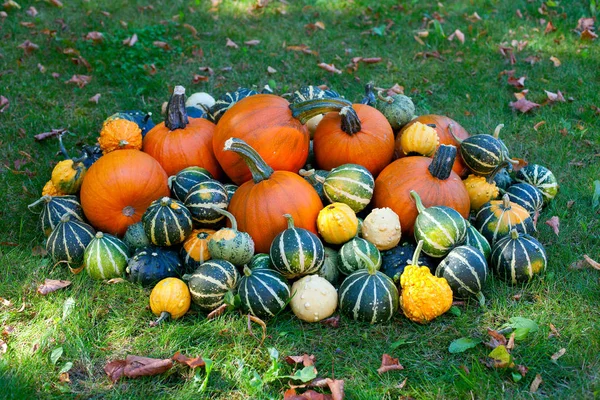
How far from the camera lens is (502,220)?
14.3 ft

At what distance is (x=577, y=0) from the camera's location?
8.80 metres

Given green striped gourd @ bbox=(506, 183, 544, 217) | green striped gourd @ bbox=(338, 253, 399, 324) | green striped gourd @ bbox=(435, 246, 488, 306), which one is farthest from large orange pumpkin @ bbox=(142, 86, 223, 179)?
green striped gourd @ bbox=(506, 183, 544, 217)

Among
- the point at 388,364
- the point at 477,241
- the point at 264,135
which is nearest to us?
the point at 388,364

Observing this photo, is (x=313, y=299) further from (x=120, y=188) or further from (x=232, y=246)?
(x=120, y=188)

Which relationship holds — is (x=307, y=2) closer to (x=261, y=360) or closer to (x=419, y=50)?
(x=419, y=50)

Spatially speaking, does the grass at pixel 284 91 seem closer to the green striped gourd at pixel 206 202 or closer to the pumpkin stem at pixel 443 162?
the green striped gourd at pixel 206 202

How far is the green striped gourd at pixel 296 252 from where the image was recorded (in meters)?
3.85

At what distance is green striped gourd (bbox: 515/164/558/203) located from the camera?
5.00 metres

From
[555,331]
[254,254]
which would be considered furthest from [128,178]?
[555,331]

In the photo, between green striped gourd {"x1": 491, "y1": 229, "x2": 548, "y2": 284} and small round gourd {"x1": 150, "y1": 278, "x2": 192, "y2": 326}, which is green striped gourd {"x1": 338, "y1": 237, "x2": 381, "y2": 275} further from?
small round gourd {"x1": 150, "y1": 278, "x2": 192, "y2": 326}

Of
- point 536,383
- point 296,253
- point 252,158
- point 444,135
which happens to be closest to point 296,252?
point 296,253

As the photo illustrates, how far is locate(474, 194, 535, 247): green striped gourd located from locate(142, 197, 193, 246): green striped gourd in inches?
87.2

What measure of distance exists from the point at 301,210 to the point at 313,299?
700 mm

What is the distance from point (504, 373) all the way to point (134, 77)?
18.2 feet
